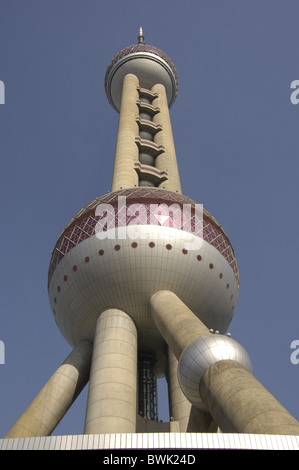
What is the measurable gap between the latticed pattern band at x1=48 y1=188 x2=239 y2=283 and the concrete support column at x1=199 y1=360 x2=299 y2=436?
13.3 meters

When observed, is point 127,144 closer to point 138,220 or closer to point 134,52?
point 138,220

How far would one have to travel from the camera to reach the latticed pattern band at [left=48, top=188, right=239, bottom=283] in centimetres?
3042

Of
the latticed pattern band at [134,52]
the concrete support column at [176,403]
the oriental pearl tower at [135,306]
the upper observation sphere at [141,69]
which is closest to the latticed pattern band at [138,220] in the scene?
the oriental pearl tower at [135,306]

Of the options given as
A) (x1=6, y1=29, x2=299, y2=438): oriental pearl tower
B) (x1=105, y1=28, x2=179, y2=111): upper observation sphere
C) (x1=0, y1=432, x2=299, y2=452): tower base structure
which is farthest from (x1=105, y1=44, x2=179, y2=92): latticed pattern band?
(x1=0, y1=432, x2=299, y2=452): tower base structure

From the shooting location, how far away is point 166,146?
46375 mm

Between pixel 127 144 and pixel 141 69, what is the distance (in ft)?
57.0

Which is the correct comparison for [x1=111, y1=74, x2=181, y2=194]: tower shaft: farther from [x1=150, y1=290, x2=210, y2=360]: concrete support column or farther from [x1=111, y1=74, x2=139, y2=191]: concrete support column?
[x1=150, y1=290, x2=210, y2=360]: concrete support column

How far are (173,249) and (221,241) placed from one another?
5074 millimetres

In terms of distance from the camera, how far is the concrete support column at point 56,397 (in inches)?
1009

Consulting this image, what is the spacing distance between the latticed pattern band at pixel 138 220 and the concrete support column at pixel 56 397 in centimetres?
626

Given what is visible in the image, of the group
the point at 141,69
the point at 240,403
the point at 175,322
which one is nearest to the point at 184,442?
the point at 240,403

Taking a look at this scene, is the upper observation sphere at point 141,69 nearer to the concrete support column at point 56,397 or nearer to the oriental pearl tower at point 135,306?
the oriental pearl tower at point 135,306

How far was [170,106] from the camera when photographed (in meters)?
62.7
